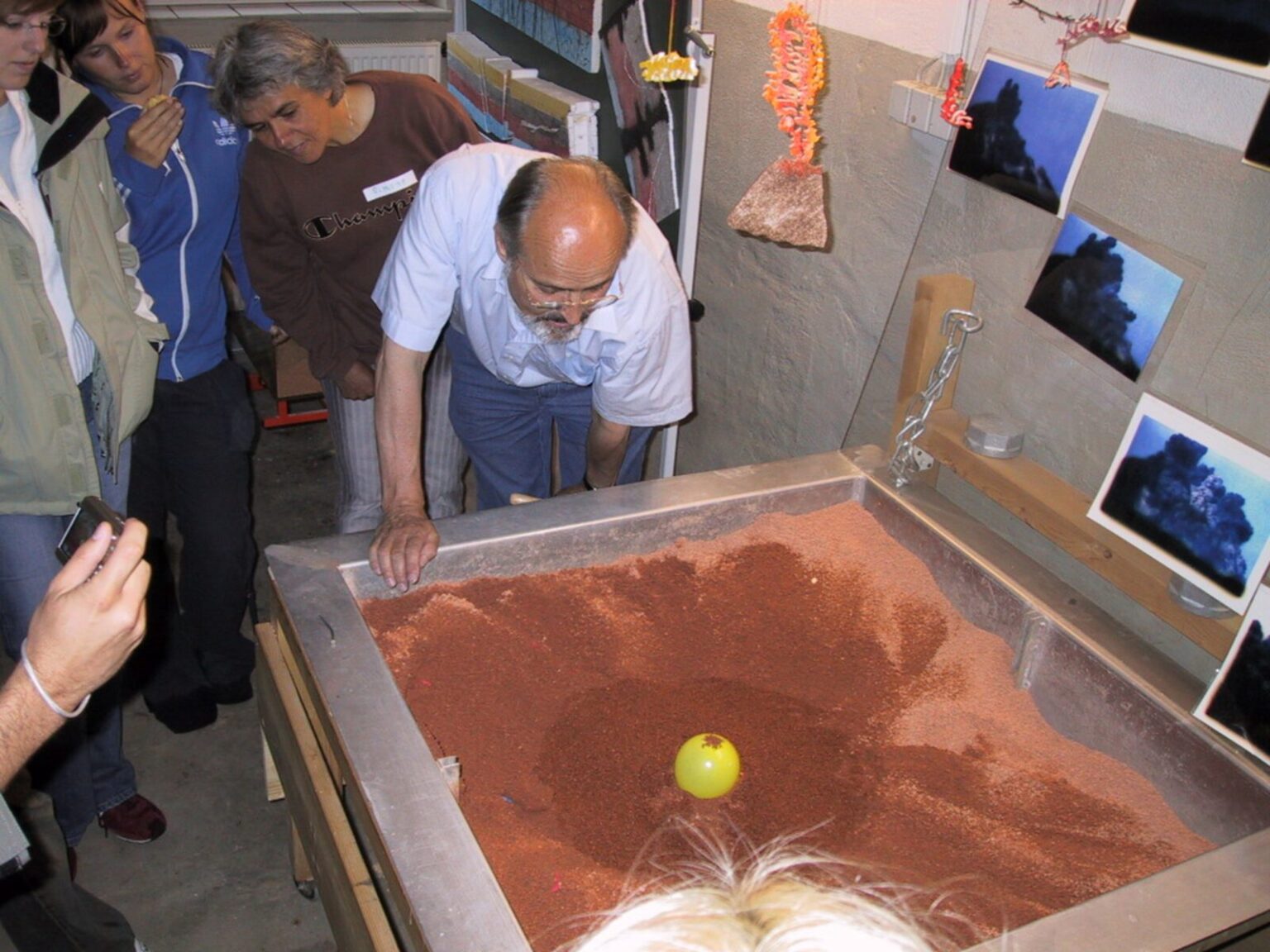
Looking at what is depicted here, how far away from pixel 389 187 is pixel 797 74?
35.7 inches

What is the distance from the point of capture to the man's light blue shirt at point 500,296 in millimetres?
1835

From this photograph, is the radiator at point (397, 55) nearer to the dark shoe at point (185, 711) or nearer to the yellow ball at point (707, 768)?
the dark shoe at point (185, 711)

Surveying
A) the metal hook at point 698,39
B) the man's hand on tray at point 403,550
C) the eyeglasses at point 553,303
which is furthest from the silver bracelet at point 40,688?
the metal hook at point 698,39

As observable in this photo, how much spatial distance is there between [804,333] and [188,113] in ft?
4.36

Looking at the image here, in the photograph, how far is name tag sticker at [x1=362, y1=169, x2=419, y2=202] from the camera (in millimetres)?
2221

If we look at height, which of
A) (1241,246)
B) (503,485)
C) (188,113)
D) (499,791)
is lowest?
(503,485)

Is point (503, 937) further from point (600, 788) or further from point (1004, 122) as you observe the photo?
point (1004, 122)

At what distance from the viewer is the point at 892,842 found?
1225 millimetres

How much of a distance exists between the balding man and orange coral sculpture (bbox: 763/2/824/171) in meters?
0.29

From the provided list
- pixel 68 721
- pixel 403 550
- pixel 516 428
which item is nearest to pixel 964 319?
pixel 403 550

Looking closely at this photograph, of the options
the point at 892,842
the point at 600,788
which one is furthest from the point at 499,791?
the point at 892,842

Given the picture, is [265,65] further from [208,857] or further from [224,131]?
[208,857]

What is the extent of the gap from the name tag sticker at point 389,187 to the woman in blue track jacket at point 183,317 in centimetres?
25

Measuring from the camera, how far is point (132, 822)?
222cm
